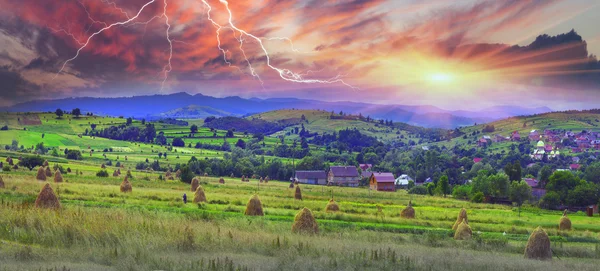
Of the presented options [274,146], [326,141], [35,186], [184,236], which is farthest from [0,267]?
[326,141]

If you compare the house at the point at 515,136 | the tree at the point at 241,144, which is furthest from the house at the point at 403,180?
the house at the point at 515,136

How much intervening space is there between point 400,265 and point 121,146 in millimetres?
112858

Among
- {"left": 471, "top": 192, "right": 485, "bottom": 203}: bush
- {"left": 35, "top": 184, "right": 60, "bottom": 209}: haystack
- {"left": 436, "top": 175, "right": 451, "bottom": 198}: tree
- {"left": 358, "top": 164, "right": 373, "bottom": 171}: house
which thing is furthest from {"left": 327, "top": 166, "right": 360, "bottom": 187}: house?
{"left": 35, "top": 184, "right": 60, "bottom": 209}: haystack

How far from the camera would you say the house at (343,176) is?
97.1 m

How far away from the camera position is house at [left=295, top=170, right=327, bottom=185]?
96.8m

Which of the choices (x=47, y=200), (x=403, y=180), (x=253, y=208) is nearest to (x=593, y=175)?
(x=403, y=180)

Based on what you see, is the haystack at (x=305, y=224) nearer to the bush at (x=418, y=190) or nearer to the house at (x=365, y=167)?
the bush at (x=418, y=190)

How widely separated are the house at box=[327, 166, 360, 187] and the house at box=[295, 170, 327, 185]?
1.36 metres

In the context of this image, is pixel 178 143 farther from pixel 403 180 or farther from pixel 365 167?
pixel 403 180

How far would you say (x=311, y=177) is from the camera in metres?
97.7

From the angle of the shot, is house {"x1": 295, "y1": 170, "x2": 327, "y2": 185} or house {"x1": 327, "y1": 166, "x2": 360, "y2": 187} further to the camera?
house {"x1": 327, "y1": 166, "x2": 360, "y2": 187}

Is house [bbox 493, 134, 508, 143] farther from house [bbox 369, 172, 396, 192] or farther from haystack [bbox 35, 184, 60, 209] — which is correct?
haystack [bbox 35, 184, 60, 209]

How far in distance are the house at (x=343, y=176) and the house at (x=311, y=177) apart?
1359 mm

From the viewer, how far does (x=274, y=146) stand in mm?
139500
